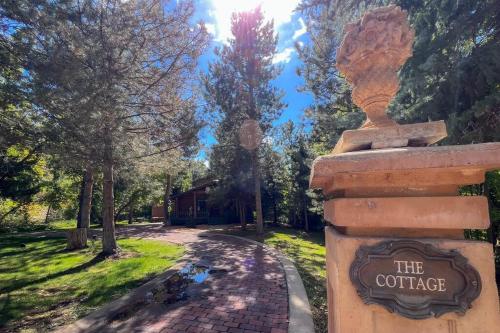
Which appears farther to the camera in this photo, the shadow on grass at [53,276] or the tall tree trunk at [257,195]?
the tall tree trunk at [257,195]

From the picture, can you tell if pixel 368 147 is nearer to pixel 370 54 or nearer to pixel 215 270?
Result: pixel 370 54

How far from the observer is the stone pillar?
4.41 feet

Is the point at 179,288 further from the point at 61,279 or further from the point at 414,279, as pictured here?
the point at 414,279

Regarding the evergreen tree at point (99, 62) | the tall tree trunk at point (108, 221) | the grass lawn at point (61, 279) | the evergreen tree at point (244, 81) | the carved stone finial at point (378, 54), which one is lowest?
the grass lawn at point (61, 279)

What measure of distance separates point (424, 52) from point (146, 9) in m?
7.36

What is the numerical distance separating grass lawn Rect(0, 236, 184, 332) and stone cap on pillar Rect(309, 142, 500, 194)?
18.4 ft

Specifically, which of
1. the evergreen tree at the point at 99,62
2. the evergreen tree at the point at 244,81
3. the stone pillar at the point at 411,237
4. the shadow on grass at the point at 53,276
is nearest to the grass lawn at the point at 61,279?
the shadow on grass at the point at 53,276

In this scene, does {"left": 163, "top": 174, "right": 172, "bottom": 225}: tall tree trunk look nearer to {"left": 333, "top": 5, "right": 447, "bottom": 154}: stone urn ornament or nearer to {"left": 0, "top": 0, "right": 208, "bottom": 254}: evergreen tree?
{"left": 0, "top": 0, "right": 208, "bottom": 254}: evergreen tree

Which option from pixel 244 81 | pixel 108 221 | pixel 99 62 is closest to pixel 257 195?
pixel 244 81

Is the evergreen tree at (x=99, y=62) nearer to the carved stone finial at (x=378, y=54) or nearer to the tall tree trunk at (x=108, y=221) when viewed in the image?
the tall tree trunk at (x=108, y=221)

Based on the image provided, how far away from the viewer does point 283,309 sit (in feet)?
16.5

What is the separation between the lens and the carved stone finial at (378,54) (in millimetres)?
1868

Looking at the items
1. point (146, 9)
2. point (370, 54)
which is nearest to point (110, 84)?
point (146, 9)

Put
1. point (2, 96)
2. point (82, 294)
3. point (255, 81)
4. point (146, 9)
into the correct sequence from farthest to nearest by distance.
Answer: point (255, 81) → point (146, 9) → point (82, 294) → point (2, 96)
